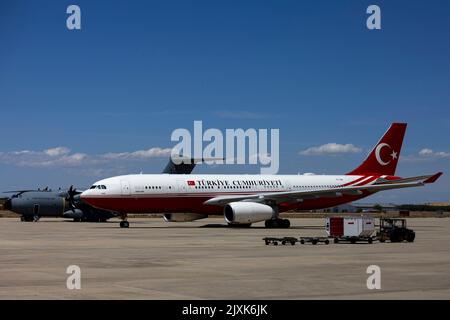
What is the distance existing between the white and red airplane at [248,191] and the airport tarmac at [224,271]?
774 inches

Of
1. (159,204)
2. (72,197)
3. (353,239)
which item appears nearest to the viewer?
(353,239)

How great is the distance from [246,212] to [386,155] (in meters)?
16.1

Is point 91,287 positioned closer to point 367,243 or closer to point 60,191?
point 367,243

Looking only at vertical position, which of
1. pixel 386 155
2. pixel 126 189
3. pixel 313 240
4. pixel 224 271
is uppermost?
pixel 386 155

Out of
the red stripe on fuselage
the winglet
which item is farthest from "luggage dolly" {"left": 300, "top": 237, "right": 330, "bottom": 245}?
the red stripe on fuselage

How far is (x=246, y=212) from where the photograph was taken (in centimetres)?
5288

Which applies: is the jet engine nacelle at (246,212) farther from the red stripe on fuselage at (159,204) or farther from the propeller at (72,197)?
the propeller at (72,197)

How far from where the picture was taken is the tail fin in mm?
62562

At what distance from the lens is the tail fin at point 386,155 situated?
62562 mm

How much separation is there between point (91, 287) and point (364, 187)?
43969mm

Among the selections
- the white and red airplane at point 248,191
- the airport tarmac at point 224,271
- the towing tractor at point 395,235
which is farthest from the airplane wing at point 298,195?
the airport tarmac at point 224,271

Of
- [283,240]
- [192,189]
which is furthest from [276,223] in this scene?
[283,240]

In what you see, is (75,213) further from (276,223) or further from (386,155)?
(386,155)
